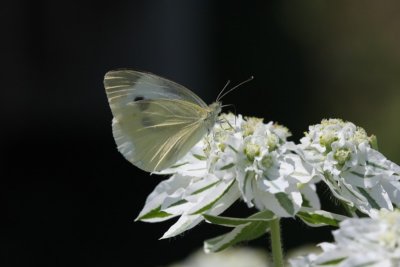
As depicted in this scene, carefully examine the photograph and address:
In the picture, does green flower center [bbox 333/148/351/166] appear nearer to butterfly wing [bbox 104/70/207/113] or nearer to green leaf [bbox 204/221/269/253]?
green leaf [bbox 204/221/269/253]

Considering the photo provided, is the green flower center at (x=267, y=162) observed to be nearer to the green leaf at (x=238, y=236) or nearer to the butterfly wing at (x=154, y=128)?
the green leaf at (x=238, y=236)

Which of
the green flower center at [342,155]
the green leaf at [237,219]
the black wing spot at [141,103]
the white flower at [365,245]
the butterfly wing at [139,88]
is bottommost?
the white flower at [365,245]

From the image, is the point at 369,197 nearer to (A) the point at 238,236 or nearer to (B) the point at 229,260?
(A) the point at 238,236

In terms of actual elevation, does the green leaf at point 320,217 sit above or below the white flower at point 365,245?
above

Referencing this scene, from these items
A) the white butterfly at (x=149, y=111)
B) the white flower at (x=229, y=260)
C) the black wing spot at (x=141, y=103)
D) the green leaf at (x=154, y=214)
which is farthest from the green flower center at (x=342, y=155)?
the black wing spot at (x=141, y=103)

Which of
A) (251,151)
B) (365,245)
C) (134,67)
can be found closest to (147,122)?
(251,151)

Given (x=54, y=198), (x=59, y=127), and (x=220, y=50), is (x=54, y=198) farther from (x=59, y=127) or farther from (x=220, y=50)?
(x=220, y=50)

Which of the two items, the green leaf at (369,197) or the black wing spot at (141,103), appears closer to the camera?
the green leaf at (369,197)
